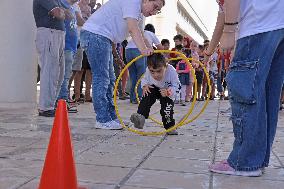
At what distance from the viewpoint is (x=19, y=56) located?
772 centimetres

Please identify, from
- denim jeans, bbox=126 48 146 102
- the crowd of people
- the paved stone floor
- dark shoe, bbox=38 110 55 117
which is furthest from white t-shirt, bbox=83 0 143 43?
denim jeans, bbox=126 48 146 102

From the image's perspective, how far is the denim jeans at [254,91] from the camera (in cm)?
311

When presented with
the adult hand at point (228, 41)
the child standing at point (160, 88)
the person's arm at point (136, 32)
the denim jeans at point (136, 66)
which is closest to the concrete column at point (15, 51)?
the denim jeans at point (136, 66)

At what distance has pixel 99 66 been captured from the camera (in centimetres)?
539

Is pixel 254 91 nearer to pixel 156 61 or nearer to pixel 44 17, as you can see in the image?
pixel 156 61

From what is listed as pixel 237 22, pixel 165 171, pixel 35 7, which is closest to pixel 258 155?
pixel 165 171

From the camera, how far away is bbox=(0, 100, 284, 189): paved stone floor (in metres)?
2.90

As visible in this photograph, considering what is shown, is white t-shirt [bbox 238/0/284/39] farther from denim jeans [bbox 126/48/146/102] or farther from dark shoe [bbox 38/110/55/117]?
denim jeans [bbox 126/48/146/102]

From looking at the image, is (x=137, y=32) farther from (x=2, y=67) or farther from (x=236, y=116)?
(x=2, y=67)

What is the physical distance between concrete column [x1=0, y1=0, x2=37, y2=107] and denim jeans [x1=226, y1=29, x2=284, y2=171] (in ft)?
17.2

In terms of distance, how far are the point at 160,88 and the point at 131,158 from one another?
6.33 feet

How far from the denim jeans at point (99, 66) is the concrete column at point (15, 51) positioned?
104 inches

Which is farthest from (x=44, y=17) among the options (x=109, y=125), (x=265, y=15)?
(x=265, y=15)

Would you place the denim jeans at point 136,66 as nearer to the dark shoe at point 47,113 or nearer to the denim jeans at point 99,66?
the dark shoe at point 47,113
